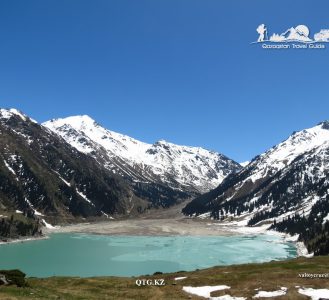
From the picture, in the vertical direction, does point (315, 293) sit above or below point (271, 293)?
below

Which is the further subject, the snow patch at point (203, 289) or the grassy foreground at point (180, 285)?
the snow patch at point (203, 289)

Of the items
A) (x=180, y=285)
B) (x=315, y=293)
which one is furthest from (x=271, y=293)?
(x=180, y=285)

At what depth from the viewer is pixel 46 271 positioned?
15488cm

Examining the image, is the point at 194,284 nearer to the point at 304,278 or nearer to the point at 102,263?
the point at 304,278

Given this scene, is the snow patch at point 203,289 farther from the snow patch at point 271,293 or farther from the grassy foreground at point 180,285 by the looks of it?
the snow patch at point 271,293

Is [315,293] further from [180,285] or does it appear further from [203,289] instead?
[180,285]

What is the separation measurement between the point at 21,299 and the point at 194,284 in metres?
36.5

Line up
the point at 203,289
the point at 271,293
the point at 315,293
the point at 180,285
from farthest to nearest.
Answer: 1. the point at 180,285
2. the point at 203,289
3. the point at 271,293
4. the point at 315,293

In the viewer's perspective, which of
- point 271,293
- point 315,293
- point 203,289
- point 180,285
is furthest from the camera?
point 180,285

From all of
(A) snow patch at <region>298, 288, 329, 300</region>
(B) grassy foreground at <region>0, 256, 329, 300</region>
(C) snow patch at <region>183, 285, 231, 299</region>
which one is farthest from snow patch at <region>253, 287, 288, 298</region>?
(C) snow patch at <region>183, 285, 231, 299</region>

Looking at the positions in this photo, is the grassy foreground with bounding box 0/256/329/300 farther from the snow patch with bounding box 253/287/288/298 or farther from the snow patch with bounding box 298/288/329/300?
the snow patch with bounding box 298/288/329/300

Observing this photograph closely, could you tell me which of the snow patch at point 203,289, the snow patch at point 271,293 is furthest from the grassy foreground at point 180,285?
the snow patch at point 203,289

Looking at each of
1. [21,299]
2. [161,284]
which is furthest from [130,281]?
[21,299]

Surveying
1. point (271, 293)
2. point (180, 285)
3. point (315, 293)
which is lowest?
point (315, 293)
